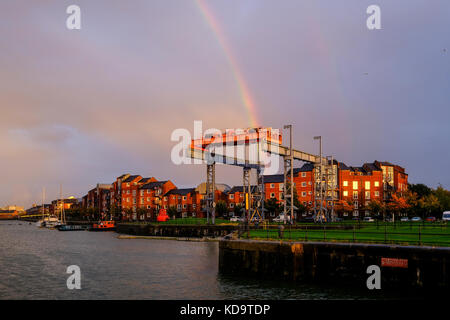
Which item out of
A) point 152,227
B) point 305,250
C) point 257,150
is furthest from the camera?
point 152,227

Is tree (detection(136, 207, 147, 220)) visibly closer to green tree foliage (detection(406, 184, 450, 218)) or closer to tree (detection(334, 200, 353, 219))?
tree (detection(334, 200, 353, 219))

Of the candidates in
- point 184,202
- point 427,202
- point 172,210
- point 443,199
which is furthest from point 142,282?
point 184,202

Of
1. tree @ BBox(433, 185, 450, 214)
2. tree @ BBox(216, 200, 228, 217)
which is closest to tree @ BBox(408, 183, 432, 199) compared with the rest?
tree @ BBox(433, 185, 450, 214)

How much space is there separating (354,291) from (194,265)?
57.9 feet

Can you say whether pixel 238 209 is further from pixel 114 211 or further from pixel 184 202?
pixel 114 211

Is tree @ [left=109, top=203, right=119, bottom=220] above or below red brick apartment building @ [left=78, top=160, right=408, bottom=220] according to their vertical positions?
below

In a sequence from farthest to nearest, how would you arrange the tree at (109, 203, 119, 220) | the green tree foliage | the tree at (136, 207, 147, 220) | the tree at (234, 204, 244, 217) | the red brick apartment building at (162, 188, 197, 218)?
the tree at (109, 203, 119, 220) < the tree at (136, 207, 147, 220) < the red brick apartment building at (162, 188, 197, 218) < the tree at (234, 204, 244, 217) < the green tree foliage

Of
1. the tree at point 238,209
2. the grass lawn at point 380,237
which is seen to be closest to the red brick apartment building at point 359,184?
the tree at point 238,209

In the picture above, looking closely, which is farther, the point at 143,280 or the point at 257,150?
the point at 257,150

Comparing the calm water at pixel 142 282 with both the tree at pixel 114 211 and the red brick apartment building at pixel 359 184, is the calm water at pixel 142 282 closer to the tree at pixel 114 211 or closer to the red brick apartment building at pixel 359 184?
the red brick apartment building at pixel 359 184

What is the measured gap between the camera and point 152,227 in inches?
3430
